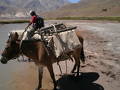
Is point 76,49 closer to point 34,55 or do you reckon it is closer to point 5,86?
point 34,55

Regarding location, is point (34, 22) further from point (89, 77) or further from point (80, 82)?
point (89, 77)

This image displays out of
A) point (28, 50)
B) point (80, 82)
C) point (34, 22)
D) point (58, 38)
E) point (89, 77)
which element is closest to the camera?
point (28, 50)

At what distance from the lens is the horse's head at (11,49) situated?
28.0 ft

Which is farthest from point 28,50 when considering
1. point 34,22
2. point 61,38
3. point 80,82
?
point 80,82

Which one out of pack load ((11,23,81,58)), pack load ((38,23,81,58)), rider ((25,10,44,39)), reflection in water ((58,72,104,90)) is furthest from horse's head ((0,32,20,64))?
reflection in water ((58,72,104,90))

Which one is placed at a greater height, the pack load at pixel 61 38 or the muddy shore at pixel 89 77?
the pack load at pixel 61 38

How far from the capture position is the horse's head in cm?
854

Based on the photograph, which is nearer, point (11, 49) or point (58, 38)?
point (11, 49)

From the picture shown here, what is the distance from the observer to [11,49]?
28.3 feet

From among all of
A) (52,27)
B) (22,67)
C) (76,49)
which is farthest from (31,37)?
(22,67)

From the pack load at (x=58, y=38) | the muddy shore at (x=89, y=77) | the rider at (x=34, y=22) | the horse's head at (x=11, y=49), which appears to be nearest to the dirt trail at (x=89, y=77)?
the muddy shore at (x=89, y=77)

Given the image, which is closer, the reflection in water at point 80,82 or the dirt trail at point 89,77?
the reflection in water at point 80,82

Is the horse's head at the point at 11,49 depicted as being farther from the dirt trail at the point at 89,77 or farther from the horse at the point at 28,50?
the dirt trail at the point at 89,77

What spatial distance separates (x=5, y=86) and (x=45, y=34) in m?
3.38
